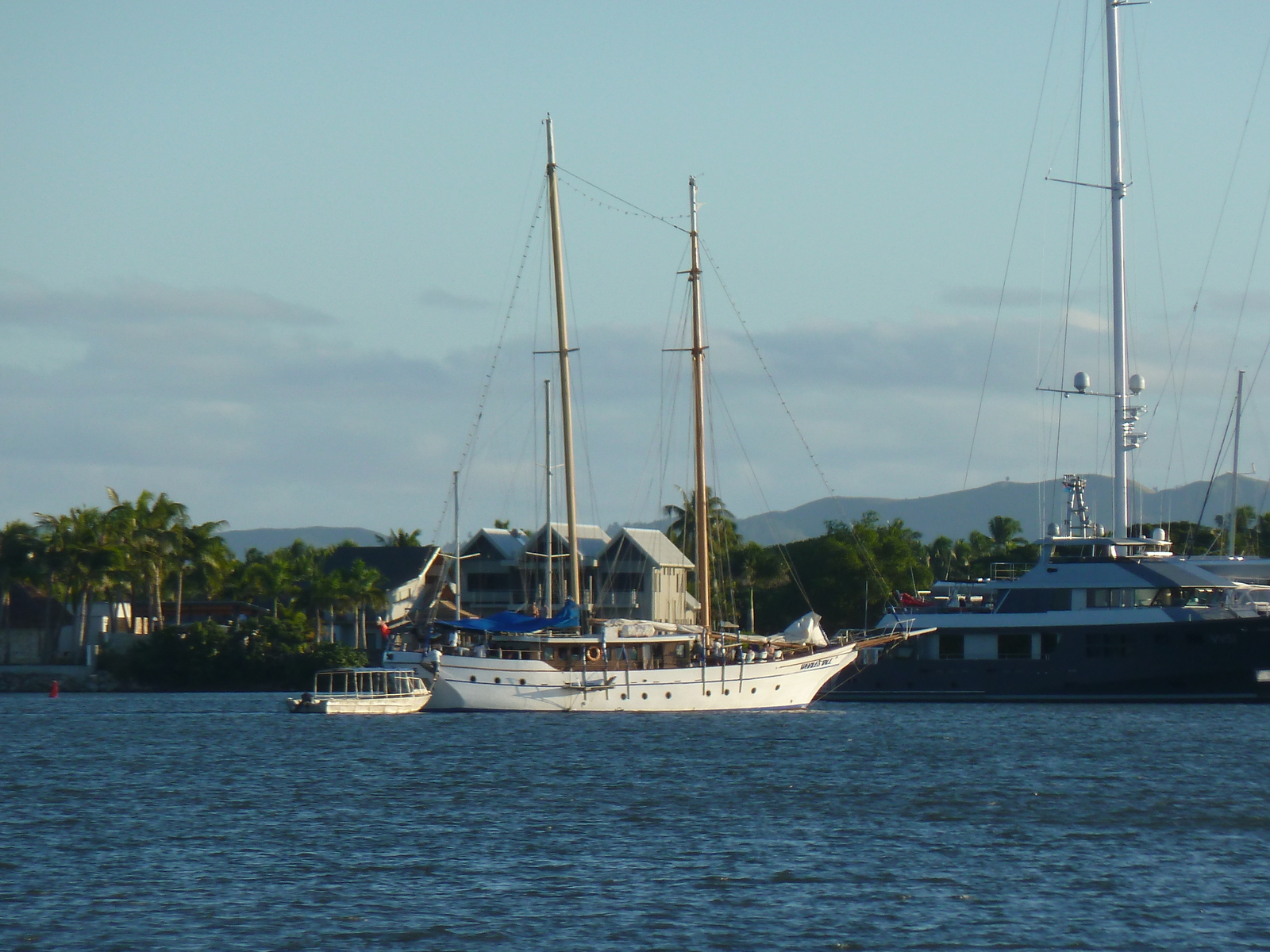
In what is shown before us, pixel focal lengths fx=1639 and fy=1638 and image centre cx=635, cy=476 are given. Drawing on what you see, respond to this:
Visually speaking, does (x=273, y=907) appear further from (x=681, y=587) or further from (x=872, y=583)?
(x=681, y=587)

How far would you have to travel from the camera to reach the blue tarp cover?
175 feet

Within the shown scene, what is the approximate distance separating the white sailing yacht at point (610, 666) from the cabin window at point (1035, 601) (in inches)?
268

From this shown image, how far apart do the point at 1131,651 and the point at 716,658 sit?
47.9 ft

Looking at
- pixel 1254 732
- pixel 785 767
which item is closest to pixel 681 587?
pixel 1254 732

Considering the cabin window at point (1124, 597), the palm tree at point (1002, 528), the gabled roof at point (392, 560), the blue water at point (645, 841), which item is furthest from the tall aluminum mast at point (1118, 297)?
the palm tree at point (1002, 528)

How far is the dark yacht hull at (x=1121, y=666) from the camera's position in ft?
185

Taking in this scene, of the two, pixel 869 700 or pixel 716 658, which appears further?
pixel 869 700

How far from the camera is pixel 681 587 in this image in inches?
3979

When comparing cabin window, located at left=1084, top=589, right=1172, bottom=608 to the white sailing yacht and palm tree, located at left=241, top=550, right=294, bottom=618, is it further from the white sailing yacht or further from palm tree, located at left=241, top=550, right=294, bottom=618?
palm tree, located at left=241, top=550, right=294, bottom=618

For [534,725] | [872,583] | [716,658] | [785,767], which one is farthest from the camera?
[872,583]

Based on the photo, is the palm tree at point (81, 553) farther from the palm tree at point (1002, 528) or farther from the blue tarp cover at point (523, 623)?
the palm tree at point (1002, 528)

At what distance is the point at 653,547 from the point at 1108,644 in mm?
43053

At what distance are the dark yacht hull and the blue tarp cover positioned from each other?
555 inches

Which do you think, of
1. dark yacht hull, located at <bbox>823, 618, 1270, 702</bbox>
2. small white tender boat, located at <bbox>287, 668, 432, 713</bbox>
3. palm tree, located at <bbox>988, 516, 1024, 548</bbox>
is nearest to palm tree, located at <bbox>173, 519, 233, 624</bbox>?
small white tender boat, located at <bbox>287, 668, 432, 713</bbox>
